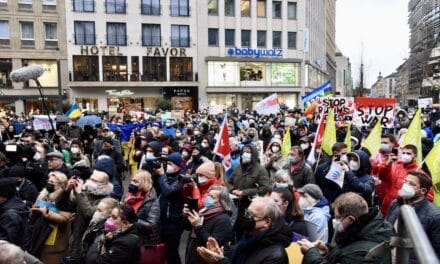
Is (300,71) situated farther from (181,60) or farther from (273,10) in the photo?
(181,60)

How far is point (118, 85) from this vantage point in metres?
40.8

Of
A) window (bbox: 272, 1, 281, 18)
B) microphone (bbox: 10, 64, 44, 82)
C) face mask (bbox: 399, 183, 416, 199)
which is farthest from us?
window (bbox: 272, 1, 281, 18)

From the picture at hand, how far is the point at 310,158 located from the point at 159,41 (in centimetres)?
3569

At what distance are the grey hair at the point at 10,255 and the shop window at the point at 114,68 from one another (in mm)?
39154

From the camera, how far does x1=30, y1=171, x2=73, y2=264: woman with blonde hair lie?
14.6 feet

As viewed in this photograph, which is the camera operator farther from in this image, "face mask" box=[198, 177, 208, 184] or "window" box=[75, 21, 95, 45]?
"window" box=[75, 21, 95, 45]

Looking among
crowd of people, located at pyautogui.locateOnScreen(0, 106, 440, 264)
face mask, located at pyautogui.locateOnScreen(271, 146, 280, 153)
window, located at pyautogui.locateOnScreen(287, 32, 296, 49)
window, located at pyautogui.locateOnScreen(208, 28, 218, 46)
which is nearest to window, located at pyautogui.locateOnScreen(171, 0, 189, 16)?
window, located at pyautogui.locateOnScreen(208, 28, 218, 46)

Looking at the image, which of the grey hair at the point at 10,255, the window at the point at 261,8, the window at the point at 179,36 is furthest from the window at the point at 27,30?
the grey hair at the point at 10,255

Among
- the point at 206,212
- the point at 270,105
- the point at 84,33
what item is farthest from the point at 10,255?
the point at 84,33

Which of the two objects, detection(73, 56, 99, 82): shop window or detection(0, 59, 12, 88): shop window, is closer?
detection(0, 59, 12, 88): shop window

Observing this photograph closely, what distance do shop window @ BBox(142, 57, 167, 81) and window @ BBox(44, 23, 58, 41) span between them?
8563 millimetres

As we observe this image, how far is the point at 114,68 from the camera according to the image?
40.6 meters

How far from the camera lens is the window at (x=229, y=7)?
4353 centimetres

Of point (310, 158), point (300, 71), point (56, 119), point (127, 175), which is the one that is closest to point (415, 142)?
point (310, 158)
